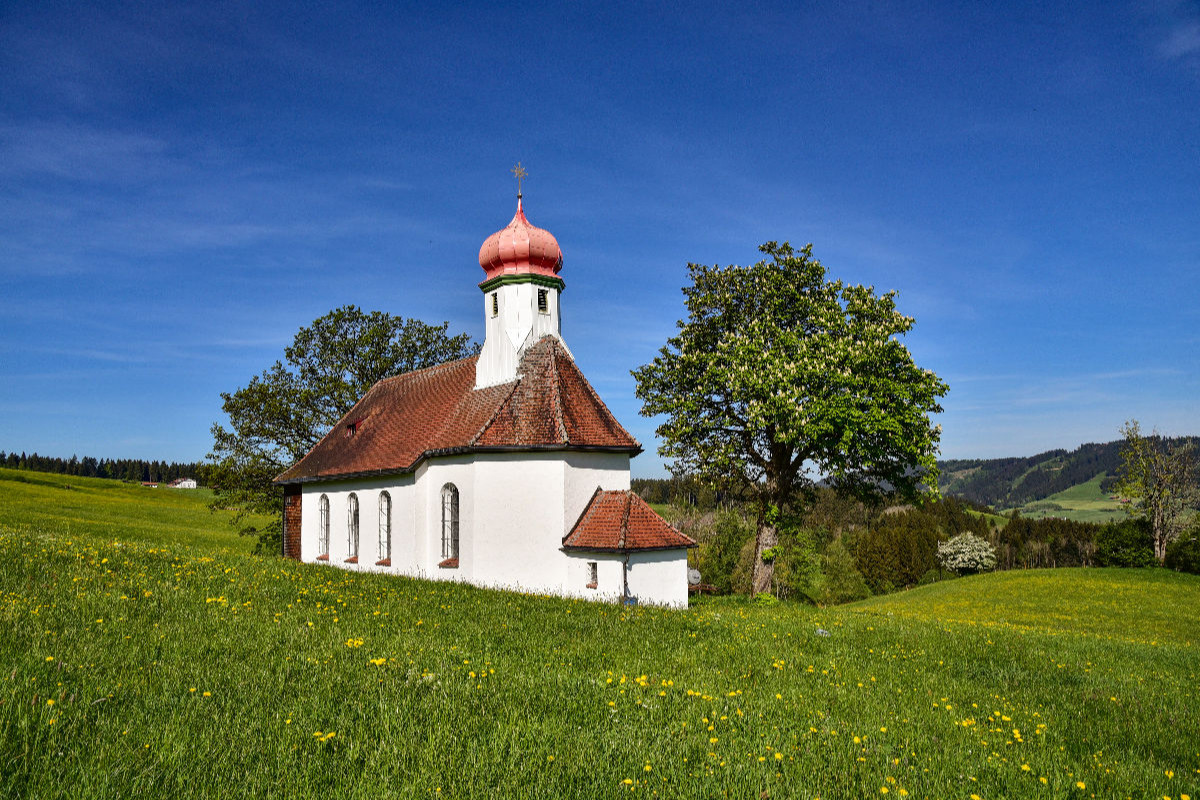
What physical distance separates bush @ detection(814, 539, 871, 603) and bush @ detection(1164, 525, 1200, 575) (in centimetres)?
2826

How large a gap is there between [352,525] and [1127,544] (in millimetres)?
53386

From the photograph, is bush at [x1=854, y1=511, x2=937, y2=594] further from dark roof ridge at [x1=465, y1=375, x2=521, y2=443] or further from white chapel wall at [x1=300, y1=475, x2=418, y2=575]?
dark roof ridge at [x1=465, y1=375, x2=521, y2=443]

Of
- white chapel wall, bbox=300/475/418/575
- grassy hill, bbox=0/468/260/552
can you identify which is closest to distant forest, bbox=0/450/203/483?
grassy hill, bbox=0/468/260/552

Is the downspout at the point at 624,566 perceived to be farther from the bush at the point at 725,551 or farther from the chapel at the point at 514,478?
the bush at the point at 725,551

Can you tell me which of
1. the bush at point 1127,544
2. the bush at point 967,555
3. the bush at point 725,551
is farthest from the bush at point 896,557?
the bush at point 1127,544

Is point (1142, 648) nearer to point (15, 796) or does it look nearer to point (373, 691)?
point (373, 691)

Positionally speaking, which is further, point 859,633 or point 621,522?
point 621,522

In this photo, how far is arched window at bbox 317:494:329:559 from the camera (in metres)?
29.4

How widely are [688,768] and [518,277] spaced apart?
779 inches

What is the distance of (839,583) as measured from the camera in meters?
72.1

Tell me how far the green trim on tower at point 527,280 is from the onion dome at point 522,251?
162 millimetres

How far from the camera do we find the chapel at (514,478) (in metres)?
19.8

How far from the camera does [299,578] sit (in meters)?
15.4

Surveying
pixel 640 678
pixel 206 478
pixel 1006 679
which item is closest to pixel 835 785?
pixel 640 678
